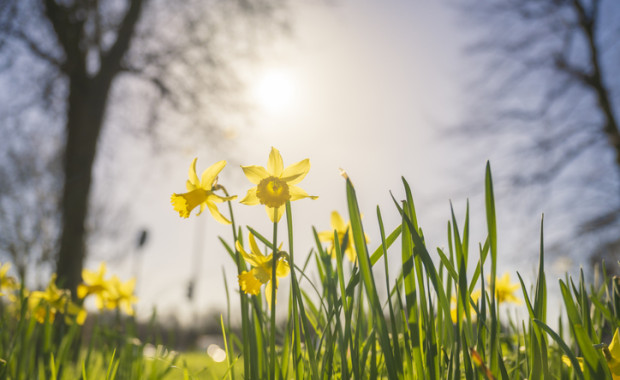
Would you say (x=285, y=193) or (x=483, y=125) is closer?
(x=285, y=193)

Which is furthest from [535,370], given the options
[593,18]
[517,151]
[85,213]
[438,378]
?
[593,18]

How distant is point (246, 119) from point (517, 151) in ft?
16.5

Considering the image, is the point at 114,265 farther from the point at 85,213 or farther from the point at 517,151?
the point at 517,151

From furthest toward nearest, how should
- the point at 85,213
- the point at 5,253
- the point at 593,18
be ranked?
the point at 5,253, the point at 593,18, the point at 85,213

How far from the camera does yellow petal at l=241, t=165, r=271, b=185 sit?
0.80m

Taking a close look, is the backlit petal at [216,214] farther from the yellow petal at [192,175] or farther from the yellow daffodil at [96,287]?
the yellow daffodil at [96,287]

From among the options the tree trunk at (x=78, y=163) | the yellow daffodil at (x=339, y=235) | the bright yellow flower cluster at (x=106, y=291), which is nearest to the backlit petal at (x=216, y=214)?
the yellow daffodil at (x=339, y=235)

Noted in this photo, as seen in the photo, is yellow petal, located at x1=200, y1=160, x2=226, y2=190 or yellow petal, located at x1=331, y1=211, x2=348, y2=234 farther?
yellow petal, located at x1=331, y1=211, x2=348, y2=234

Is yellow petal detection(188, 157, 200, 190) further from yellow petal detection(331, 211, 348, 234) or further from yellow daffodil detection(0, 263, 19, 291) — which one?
yellow daffodil detection(0, 263, 19, 291)

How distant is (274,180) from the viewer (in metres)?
0.80

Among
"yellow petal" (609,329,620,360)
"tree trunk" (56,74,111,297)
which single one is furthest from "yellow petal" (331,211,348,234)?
"tree trunk" (56,74,111,297)

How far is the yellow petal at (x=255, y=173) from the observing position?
2.62 ft

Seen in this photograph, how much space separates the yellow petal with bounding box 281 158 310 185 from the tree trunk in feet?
13.8

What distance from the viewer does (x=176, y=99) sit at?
264 inches
